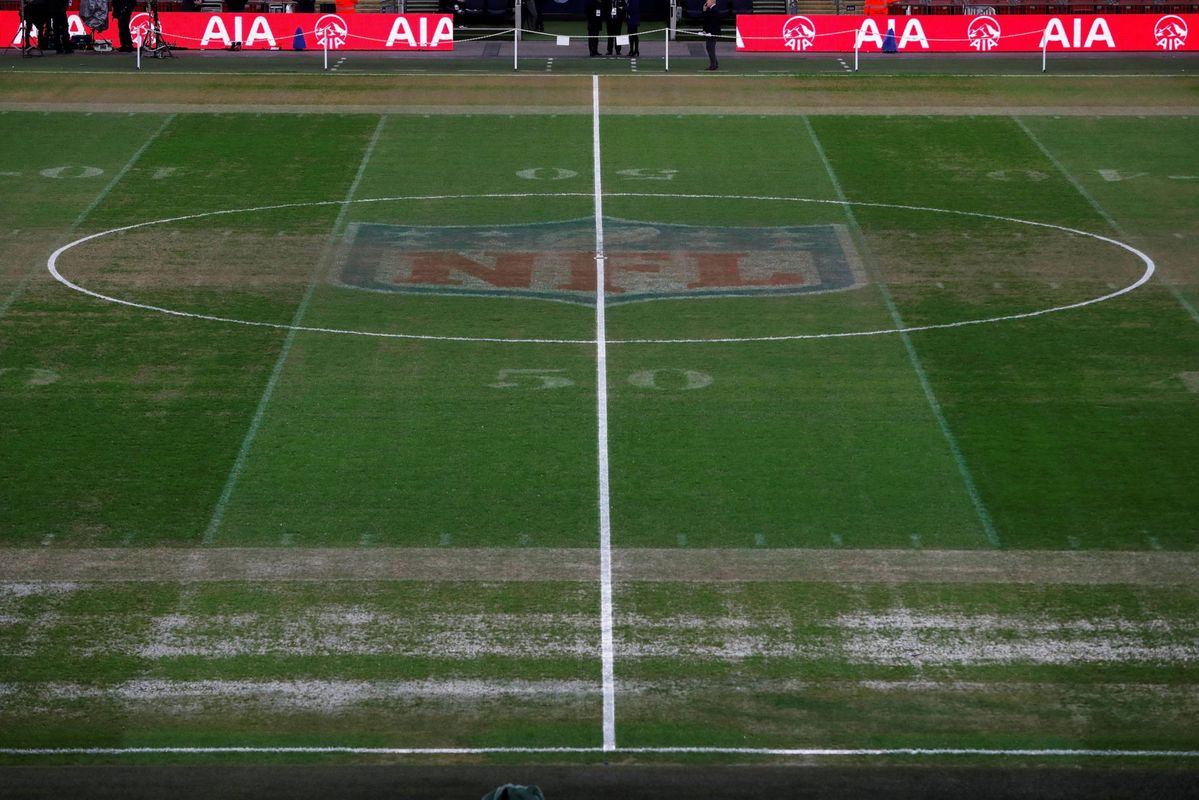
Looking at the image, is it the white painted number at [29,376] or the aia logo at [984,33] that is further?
the aia logo at [984,33]

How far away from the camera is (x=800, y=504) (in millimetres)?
26078

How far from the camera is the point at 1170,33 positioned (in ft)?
204

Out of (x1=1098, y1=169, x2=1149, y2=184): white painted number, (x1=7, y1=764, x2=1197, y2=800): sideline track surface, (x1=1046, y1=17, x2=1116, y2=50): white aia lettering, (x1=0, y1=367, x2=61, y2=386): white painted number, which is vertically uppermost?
(x1=1046, y1=17, x2=1116, y2=50): white aia lettering

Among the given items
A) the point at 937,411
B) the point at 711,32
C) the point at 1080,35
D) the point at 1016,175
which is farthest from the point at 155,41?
the point at 937,411

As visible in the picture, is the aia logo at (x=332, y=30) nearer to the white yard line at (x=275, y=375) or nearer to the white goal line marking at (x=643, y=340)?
the white yard line at (x=275, y=375)

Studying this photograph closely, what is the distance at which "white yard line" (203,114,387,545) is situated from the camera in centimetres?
2575

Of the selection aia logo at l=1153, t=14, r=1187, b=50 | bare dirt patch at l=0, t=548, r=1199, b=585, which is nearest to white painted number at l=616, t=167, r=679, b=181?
bare dirt patch at l=0, t=548, r=1199, b=585

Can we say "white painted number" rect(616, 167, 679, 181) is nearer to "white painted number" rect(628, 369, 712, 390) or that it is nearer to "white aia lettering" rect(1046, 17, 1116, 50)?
"white painted number" rect(628, 369, 712, 390)

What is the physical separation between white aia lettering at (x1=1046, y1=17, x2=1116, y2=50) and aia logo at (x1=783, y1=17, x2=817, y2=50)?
305 inches

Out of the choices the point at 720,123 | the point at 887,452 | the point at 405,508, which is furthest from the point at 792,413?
the point at 720,123

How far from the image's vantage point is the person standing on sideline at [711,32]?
189 ft

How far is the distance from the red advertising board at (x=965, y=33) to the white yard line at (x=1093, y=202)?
39.7 feet

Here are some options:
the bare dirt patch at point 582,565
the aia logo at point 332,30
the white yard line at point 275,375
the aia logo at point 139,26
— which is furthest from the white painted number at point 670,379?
the aia logo at point 139,26

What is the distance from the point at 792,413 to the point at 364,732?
11.7 meters
